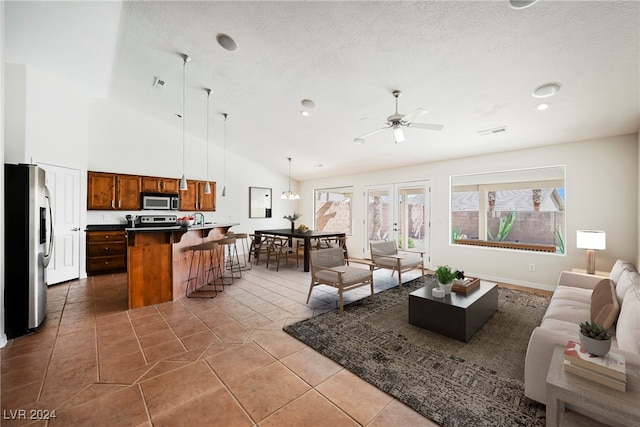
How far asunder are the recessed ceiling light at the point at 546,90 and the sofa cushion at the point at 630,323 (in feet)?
6.84

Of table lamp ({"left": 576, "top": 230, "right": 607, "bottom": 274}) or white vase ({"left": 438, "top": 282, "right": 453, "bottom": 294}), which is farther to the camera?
table lamp ({"left": 576, "top": 230, "right": 607, "bottom": 274})

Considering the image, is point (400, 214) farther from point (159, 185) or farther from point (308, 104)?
point (159, 185)

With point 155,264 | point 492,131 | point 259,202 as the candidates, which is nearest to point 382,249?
point 492,131

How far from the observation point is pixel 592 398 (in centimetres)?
120

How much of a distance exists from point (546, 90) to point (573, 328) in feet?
8.06

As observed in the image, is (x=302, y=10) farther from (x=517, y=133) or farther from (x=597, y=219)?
(x=597, y=219)

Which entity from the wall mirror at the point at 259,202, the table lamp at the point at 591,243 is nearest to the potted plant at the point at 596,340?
the table lamp at the point at 591,243

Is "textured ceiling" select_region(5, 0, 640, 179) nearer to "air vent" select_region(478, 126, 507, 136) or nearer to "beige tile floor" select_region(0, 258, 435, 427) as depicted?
"air vent" select_region(478, 126, 507, 136)

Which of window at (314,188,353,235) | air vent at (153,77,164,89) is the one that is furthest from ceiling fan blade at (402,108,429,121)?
window at (314,188,353,235)

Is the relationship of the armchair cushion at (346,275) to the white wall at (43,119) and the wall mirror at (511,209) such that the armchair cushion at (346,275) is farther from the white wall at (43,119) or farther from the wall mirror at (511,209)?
the white wall at (43,119)

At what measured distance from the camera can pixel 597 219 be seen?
12.8 ft

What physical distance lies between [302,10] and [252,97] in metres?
2.03

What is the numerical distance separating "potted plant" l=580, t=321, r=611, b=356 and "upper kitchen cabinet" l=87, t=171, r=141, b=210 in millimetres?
7042

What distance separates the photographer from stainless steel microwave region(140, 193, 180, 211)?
5781 mm
